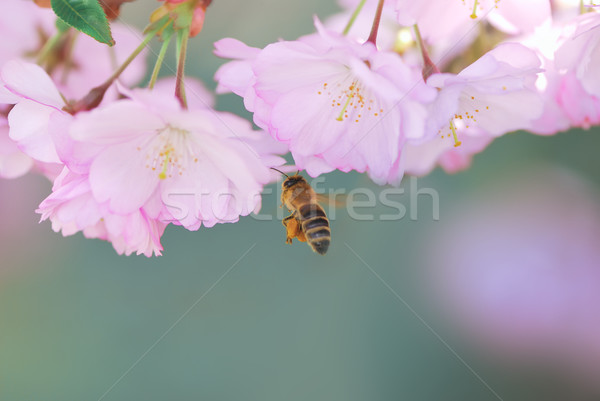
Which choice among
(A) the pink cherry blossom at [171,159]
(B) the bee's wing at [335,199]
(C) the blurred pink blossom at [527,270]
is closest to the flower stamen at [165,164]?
(A) the pink cherry blossom at [171,159]

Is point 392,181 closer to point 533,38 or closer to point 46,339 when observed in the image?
point 533,38

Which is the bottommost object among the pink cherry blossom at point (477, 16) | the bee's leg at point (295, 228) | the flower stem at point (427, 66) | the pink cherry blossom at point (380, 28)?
the bee's leg at point (295, 228)

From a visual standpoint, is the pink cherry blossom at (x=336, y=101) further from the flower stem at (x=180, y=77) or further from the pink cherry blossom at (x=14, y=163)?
the pink cherry blossom at (x=14, y=163)

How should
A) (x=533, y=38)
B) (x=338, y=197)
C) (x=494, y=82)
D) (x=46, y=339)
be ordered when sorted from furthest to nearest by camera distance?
(x=46, y=339), (x=338, y=197), (x=533, y=38), (x=494, y=82)

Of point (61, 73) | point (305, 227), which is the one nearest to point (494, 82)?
point (305, 227)

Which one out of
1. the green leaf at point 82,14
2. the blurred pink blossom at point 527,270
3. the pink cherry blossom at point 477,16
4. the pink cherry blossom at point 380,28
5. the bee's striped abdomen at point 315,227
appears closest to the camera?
the green leaf at point 82,14

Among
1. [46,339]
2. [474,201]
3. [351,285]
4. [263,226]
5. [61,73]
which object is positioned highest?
[61,73]

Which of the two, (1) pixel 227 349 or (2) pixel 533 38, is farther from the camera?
(1) pixel 227 349

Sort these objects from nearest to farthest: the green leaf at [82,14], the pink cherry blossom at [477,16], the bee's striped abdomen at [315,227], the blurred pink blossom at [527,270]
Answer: the green leaf at [82,14], the pink cherry blossom at [477,16], the bee's striped abdomen at [315,227], the blurred pink blossom at [527,270]
